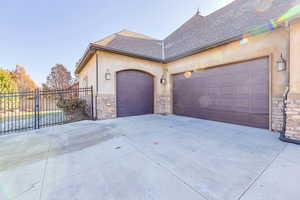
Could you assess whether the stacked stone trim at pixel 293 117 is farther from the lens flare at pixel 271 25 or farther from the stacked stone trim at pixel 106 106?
the stacked stone trim at pixel 106 106

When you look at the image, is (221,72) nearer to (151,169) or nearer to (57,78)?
(151,169)

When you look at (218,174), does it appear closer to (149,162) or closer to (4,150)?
(149,162)

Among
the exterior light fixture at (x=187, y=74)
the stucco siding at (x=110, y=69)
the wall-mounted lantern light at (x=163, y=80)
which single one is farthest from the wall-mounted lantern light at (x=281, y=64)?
the stucco siding at (x=110, y=69)

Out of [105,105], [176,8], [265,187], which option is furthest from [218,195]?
[176,8]

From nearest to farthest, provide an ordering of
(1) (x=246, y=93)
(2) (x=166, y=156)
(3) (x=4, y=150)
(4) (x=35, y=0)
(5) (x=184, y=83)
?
1. (2) (x=166, y=156)
2. (3) (x=4, y=150)
3. (1) (x=246, y=93)
4. (4) (x=35, y=0)
5. (5) (x=184, y=83)

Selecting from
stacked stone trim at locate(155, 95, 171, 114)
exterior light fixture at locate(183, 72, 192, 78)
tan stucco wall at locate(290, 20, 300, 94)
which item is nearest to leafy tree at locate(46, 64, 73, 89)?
stacked stone trim at locate(155, 95, 171, 114)

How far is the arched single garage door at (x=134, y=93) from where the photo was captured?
23.2 feet

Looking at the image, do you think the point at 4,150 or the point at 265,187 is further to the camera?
the point at 4,150

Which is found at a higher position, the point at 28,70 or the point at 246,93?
the point at 28,70

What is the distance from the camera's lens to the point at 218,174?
1.98 m

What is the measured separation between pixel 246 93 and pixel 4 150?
7.76 meters

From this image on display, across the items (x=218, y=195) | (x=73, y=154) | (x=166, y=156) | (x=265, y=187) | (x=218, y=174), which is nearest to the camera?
(x=218, y=195)

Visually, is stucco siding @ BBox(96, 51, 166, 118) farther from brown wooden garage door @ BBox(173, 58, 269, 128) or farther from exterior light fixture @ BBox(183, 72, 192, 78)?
brown wooden garage door @ BBox(173, 58, 269, 128)

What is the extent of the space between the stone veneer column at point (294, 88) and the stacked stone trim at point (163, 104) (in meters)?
5.32
